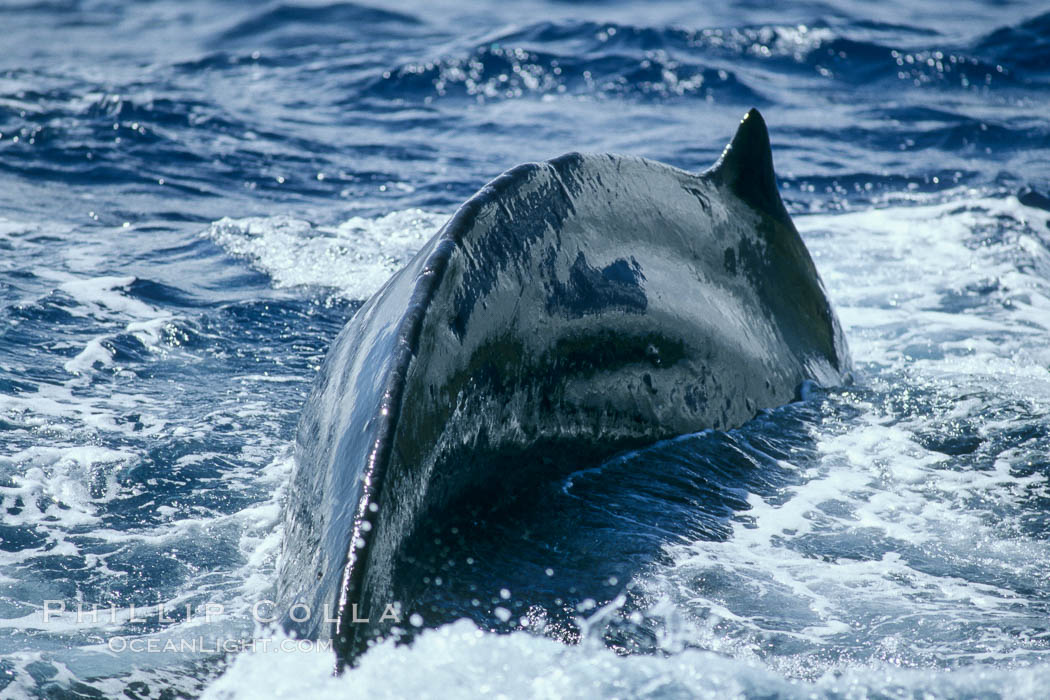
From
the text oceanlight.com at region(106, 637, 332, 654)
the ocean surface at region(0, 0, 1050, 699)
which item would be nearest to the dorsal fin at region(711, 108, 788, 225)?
the ocean surface at region(0, 0, 1050, 699)

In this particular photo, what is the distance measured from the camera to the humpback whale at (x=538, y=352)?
2924 millimetres

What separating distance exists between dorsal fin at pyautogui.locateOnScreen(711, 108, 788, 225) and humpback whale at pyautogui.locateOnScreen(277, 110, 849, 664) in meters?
0.01

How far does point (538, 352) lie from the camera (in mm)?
3750

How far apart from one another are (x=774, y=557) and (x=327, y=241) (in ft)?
21.4

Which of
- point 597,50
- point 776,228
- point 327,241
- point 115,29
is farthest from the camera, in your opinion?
point 115,29

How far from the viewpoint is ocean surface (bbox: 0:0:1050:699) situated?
3285 millimetres

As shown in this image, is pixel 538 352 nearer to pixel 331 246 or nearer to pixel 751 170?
pixel 751 170

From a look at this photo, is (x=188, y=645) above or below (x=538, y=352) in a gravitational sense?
below

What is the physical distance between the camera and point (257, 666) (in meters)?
3.04

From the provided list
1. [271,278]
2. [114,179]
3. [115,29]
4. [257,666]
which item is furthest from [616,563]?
[115,29]

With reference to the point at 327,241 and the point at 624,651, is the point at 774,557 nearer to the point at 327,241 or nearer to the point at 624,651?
the point at 624,651

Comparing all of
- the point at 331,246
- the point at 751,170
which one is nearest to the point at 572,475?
the point at 751,170

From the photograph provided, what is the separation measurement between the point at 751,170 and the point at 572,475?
1.96 m

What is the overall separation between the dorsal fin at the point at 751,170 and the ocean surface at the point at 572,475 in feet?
3.19
